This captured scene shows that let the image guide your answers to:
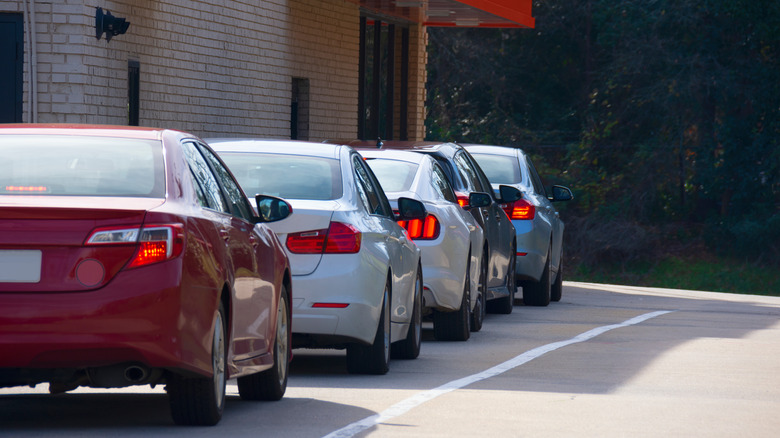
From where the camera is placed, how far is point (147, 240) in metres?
6.95

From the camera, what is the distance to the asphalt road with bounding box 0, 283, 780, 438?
8.04 metres

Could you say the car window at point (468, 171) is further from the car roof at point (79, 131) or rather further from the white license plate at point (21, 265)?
the white license plate at point (21, 265)

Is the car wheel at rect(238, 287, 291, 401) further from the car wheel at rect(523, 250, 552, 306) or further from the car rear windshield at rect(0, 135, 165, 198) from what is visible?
the car wheel at rect(523, 250, 552, 306)

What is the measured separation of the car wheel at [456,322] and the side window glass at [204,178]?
18.2ft

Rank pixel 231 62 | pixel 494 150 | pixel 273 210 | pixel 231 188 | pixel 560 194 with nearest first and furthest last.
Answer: pixel 231 188 < pixel 273 210 < pixel 494 150 < pixel 560 194 < pixel 231 62

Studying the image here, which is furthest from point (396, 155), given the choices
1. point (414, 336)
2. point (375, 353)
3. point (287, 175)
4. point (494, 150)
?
point (494, 150)

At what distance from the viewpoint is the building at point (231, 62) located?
15758 mm

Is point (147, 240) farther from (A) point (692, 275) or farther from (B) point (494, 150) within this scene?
(A) point (692, 275)

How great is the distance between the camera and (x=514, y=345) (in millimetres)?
13477

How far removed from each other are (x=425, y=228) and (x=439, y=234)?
0.42 feet

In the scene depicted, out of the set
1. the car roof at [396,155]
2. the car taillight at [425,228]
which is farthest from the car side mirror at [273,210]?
the car roof at [396,155]

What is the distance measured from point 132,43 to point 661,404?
9584mm

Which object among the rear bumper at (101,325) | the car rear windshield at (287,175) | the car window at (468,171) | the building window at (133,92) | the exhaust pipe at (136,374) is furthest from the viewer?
the building window at (133,92)

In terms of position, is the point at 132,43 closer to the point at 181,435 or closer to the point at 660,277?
the point at 181,435
